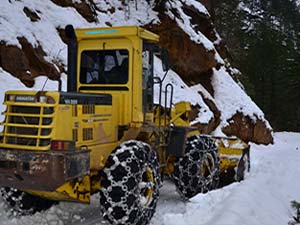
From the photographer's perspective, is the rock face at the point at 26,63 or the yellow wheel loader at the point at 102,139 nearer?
the yellow wheel loader at the point at 102,139

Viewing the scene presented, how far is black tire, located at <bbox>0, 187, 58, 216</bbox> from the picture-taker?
7.25 metres

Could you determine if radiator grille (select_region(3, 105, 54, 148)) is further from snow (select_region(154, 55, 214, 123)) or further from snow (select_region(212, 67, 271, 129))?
snow (select_region(212, 67, 271, 129))

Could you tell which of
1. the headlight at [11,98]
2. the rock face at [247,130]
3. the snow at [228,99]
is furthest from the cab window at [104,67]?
the snow at [228,99]

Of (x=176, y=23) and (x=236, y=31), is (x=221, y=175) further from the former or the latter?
(x=236, y=31)

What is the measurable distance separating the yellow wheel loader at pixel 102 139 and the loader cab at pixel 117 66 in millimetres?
16

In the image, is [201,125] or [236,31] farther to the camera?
[236,31]

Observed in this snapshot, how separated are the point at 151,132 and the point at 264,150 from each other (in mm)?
13035

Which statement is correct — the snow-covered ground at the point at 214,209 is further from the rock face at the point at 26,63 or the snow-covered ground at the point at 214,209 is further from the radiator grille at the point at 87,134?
the rock face at the point at 26,63

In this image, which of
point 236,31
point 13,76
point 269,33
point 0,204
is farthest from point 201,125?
point 269,33

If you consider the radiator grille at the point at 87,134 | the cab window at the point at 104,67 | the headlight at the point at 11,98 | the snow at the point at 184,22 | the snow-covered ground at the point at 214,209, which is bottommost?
the snow-covered ground at the point at 214,209

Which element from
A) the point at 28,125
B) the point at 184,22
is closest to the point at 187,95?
the point at 184,22

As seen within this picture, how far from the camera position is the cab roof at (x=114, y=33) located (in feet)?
24.7

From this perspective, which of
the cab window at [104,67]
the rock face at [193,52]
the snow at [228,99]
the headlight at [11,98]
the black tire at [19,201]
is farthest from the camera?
the snow at [228,99]

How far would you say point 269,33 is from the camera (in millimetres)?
41125
